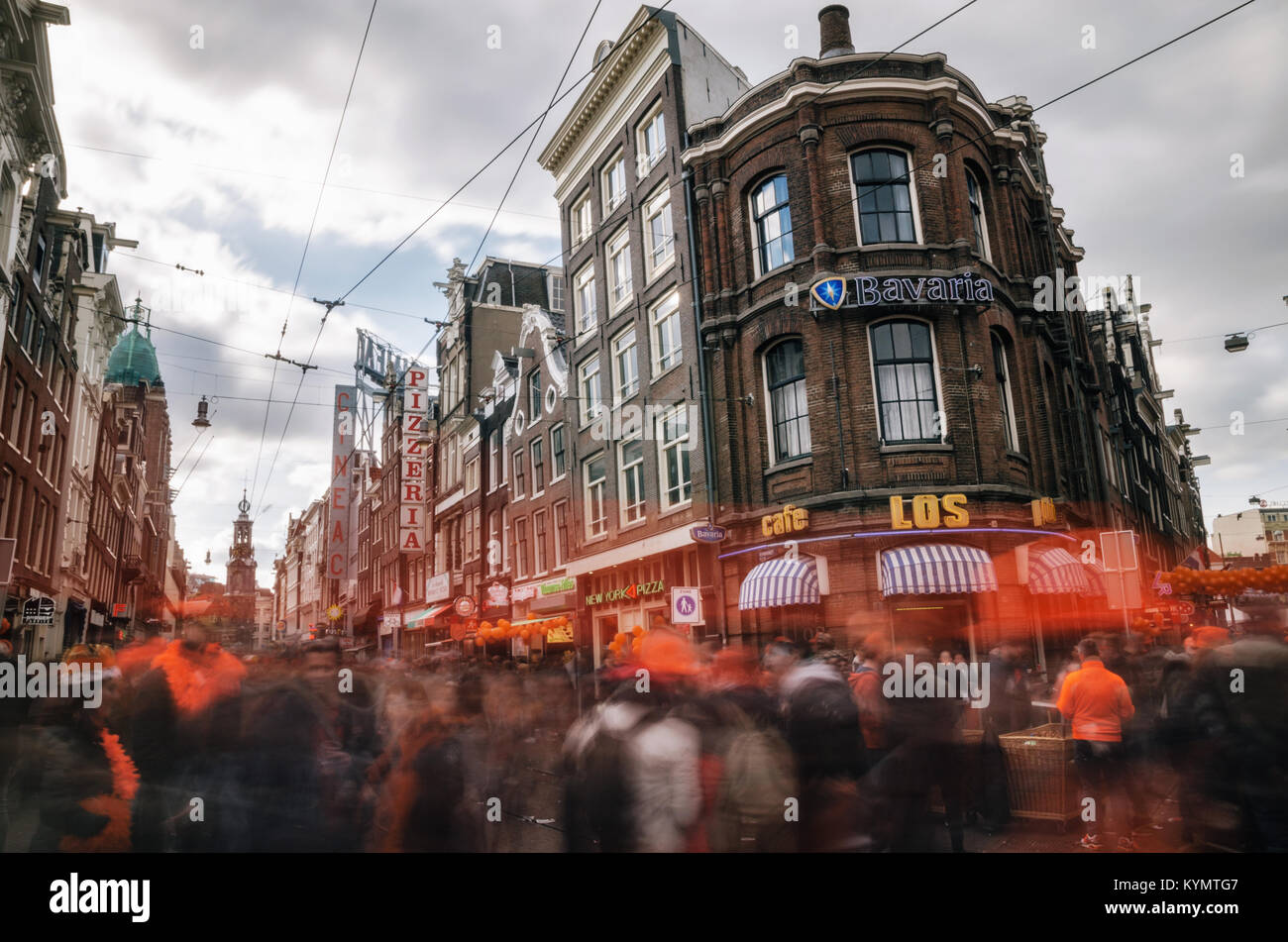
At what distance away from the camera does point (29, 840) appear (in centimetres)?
573

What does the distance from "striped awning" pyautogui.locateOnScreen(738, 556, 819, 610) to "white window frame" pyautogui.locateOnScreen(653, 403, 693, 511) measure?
14.3ft

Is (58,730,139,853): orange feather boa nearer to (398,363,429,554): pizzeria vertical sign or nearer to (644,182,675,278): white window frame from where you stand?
(644,182,675,278): white window frame

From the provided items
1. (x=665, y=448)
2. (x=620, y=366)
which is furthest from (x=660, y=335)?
(x=665, y=448)

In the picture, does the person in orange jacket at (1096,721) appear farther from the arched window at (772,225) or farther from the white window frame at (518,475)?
the white window frame at (518,475)

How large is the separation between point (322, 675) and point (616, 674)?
2.33 meters

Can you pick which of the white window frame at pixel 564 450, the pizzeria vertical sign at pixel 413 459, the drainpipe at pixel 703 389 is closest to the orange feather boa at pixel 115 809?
the drainpipe at pixel 703 389

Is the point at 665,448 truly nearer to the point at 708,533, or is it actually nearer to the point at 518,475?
the point at 708,533

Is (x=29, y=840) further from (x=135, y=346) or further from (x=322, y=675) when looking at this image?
(x=135, y=346)

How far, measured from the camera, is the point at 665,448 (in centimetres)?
2136

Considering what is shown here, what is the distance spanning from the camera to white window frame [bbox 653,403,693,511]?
66.5ft

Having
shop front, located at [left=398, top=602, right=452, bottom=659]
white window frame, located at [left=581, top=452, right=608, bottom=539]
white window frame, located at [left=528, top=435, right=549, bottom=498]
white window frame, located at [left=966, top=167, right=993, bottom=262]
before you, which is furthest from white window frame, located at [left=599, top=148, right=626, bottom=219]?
shop front, located at [left=398, top=602, right=452, bottom=659]

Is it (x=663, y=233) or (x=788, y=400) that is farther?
(x=663, y=233)

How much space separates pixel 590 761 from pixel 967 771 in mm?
4202
